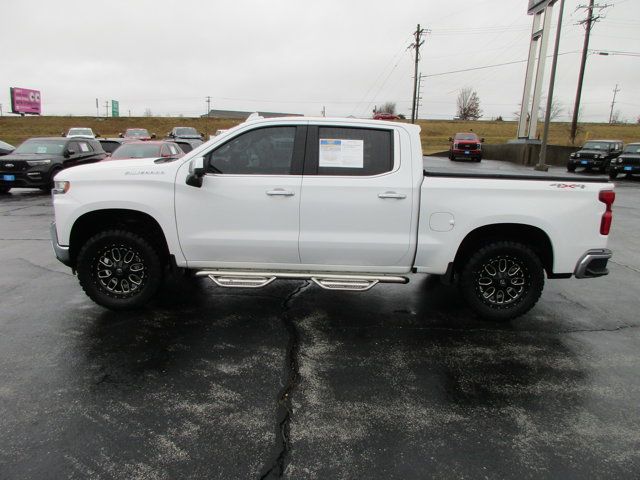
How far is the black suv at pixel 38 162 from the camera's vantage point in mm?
13461

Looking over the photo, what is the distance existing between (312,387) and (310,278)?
1325 millimetres

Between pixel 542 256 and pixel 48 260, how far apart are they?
6.52 meters

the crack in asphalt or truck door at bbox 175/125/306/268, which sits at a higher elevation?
truck door at bbox 175/125/306/268

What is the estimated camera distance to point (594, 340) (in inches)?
179

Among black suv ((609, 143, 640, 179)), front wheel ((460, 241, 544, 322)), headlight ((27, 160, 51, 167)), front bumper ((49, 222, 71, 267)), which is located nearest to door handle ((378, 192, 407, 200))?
front wheel ((460, 241, 544, 322))

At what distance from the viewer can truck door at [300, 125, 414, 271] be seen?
450cm

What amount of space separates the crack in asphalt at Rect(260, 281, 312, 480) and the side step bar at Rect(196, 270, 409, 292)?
50 centimetres

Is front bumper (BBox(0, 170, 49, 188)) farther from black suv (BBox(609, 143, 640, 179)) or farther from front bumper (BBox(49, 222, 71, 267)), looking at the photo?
black suv (BBox(609, 143, 640, 179))

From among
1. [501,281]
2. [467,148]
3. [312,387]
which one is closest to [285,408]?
[312,387]

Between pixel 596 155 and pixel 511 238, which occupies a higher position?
pixel 596 155

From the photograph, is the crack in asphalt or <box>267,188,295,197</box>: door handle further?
<box>267,188,295,197</box>: door handle

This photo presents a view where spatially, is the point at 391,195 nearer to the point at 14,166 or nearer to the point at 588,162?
the point at 14,166

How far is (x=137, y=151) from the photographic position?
41.3 ft

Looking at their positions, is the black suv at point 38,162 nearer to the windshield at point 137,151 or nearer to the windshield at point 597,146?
the windshield at point 137,151
